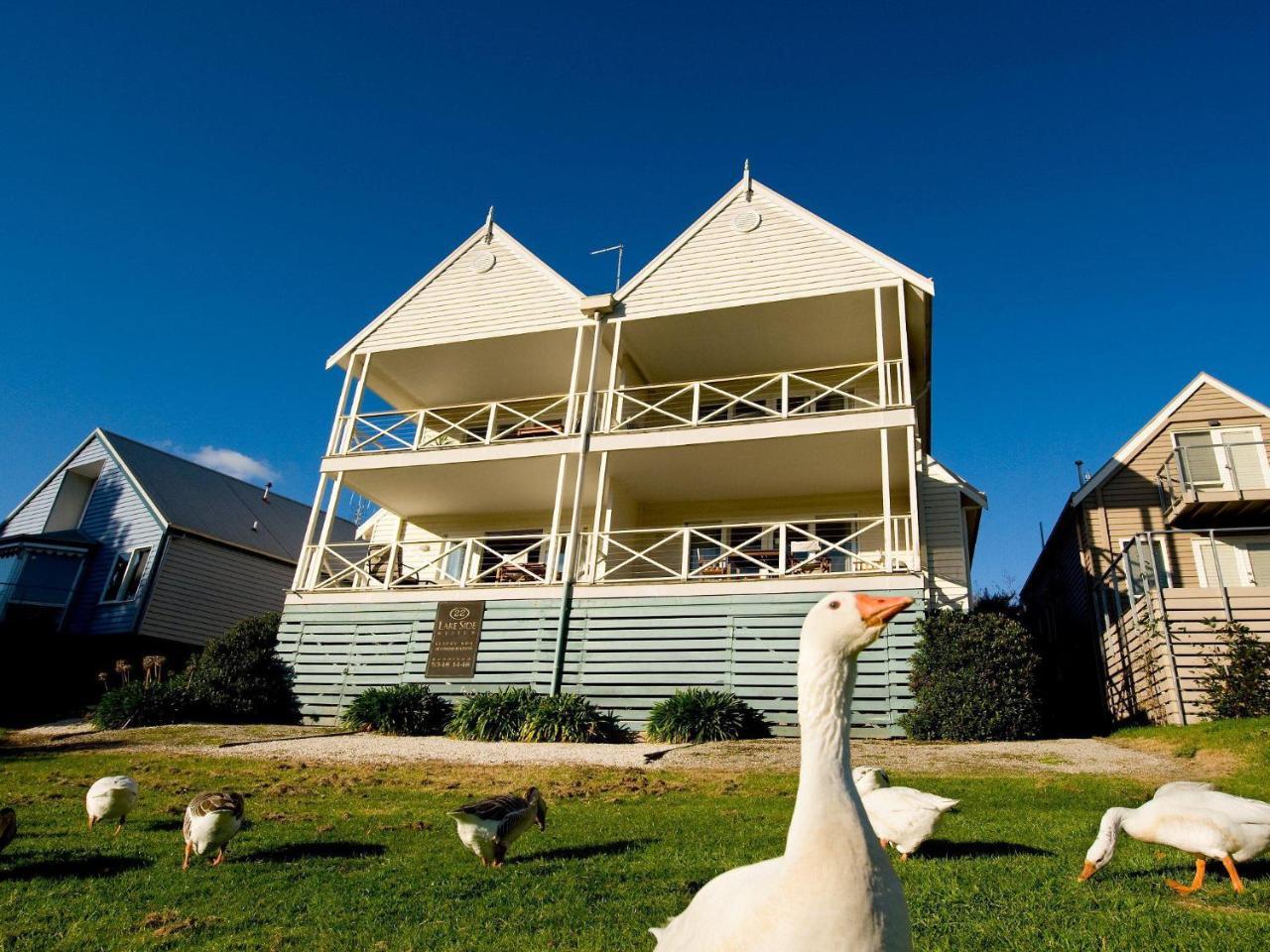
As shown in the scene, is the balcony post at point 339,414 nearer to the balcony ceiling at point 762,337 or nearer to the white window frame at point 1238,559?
the balcony ceiling at point 762,337

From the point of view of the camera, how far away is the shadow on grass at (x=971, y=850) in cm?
494

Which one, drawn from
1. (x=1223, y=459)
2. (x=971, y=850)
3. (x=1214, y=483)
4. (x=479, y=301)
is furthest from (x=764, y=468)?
(x=971, y=850)

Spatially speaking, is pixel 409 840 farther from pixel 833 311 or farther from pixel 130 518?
pixel 130 518

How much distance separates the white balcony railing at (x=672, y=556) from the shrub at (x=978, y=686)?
4.93 ft

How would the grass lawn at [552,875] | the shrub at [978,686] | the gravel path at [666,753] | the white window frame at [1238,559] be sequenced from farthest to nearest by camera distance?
the white window frame at [1238,559] < the shrub at [978,686] < the gravel path at [666,753] < the grass lawn at [552,875]

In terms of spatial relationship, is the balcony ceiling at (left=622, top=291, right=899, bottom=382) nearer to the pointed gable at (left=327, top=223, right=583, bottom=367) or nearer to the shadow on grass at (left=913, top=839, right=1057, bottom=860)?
the pointed gable at (left=327, top=223, right=583, bottom=367)

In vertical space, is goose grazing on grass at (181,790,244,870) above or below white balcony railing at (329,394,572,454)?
below

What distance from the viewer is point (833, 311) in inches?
627

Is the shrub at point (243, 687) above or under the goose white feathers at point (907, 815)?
above

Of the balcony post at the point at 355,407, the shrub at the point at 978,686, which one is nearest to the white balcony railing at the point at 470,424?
the balcony post at the point at 355,407

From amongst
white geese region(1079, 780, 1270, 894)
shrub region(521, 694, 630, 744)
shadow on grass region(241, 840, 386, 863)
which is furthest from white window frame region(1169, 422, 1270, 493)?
shadow on grass region(241, 840, 386, 863)

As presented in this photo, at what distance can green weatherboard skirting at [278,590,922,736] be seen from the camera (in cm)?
1258

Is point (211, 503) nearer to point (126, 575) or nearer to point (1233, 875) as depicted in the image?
point (126, 575)

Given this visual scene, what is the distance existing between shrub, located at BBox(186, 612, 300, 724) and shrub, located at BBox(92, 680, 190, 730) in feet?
0.80
